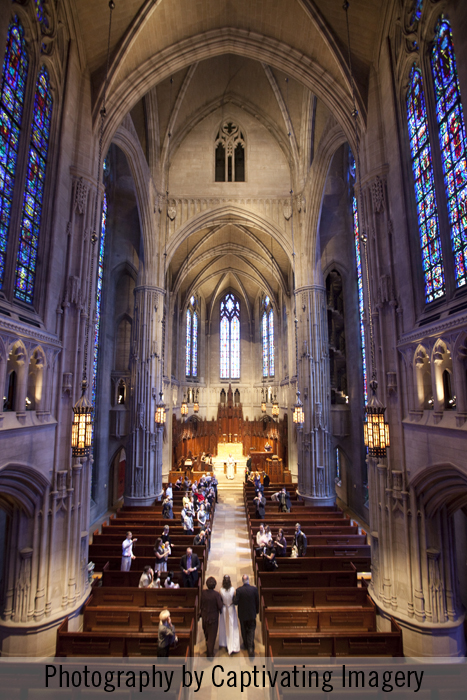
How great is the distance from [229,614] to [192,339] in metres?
29.3

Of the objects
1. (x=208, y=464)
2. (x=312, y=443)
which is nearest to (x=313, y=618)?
(x=312, y=443)

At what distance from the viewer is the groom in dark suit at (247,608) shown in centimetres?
771

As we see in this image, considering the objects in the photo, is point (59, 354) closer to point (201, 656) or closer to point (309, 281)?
point (201, 656)

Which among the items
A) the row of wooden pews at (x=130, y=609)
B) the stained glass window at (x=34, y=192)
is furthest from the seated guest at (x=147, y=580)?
the stained glass window at (x=34, y=192)

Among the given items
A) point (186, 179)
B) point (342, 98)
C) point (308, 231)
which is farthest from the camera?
point (186, 179)

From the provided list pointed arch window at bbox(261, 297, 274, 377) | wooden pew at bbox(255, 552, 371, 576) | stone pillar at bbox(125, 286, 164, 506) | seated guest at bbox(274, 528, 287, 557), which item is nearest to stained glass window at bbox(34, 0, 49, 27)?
stone pillar at bbox(125, 286, 164, 506)

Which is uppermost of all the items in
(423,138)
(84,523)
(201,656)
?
(423,138)

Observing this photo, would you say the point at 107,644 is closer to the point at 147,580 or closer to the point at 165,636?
the point at 165,636

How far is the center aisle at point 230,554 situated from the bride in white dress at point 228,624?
0.61ft

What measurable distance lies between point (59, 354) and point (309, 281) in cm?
1411

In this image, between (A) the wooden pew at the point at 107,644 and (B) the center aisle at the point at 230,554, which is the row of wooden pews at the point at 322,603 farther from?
(A) the wooden pew at the point at 107,644

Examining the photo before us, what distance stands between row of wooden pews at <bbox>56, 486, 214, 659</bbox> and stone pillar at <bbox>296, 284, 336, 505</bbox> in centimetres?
815

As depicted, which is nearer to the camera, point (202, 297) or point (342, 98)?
point (342, 98)

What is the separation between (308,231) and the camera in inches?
808
